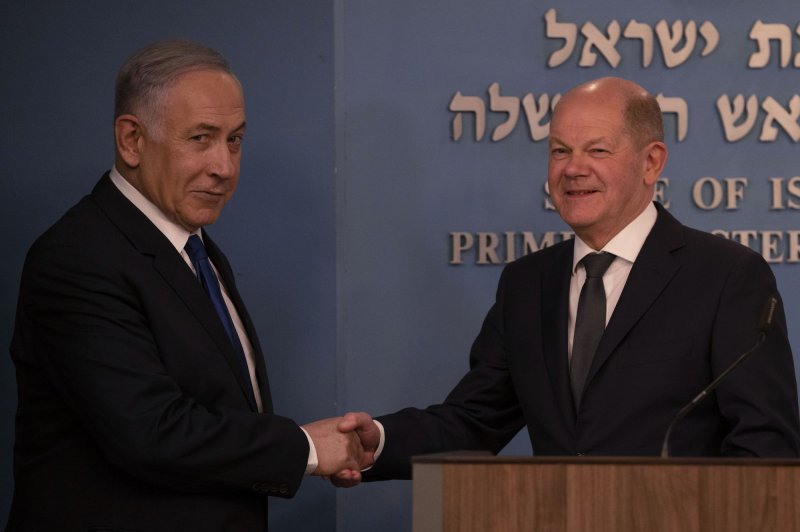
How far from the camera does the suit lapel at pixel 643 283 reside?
9.66 ft

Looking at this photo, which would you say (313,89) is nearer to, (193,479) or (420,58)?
(420,58)

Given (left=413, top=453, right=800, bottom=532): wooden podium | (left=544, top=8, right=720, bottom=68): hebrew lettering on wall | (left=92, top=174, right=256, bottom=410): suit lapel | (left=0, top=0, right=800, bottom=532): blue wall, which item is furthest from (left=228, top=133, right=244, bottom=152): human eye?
(left=413, top=453, right=800, bottom=532): wooden podium

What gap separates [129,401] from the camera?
8.54 feet

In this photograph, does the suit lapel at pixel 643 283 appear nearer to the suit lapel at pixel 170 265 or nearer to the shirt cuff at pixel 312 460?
the shirt cuff at pixel 312 460

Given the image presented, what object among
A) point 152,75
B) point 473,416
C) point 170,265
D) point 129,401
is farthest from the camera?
point 473,416

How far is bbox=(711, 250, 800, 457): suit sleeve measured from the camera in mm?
2752

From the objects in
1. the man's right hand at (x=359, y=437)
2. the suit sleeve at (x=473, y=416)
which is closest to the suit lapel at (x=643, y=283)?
the suit sleeve at (x=473, y=416)

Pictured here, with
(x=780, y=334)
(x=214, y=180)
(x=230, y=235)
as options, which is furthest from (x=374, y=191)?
(x=780, y=334)

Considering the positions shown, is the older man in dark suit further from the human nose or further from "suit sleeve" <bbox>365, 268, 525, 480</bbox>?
the human nose

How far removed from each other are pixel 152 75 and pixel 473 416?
4.04 ft

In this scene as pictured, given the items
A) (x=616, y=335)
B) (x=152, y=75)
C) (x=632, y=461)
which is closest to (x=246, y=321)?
(x=152, y=75)

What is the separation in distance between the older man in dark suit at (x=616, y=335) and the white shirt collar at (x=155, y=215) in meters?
0.64

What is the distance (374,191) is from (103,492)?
4.60 ft

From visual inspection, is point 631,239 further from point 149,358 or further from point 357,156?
point 149,358
